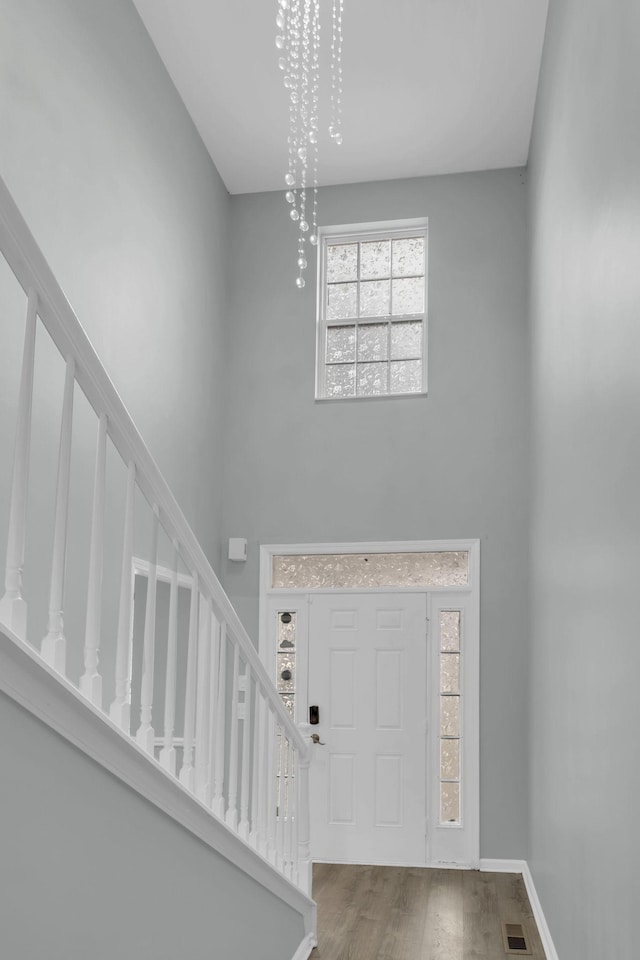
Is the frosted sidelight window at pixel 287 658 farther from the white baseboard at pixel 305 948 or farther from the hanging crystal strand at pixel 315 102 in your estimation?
the hanging crystal strand at pixel 315 102

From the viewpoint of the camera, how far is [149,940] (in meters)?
2.51

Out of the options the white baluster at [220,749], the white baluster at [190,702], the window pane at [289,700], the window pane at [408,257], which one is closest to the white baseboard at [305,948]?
the white baluster at [220,749]

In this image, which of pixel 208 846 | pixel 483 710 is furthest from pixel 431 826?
pixel 208 846

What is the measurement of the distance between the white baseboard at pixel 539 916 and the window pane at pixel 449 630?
1485 millimetres

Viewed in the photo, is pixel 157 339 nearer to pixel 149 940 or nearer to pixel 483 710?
pixel 483 710

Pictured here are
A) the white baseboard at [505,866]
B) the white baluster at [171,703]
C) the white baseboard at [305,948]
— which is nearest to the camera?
the white baluster at [171,703]

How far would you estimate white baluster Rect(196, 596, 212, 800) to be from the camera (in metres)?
2.95

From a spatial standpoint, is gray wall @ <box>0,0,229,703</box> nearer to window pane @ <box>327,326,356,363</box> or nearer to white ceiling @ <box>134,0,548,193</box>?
white ceiling @ <box>134,0,548,193</box>

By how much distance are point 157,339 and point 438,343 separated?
2218mm

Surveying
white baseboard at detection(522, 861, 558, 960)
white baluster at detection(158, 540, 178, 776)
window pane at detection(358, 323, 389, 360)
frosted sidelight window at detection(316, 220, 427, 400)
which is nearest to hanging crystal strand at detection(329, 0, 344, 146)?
frosted sidelight window at detection(316, 220, 427, 400)

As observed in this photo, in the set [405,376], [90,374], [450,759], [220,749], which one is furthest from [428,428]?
[90,374]

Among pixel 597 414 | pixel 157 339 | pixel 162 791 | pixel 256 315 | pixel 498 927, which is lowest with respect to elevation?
pixel 498 927

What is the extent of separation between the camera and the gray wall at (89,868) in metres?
1.84

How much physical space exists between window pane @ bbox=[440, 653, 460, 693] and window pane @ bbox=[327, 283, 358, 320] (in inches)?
106
